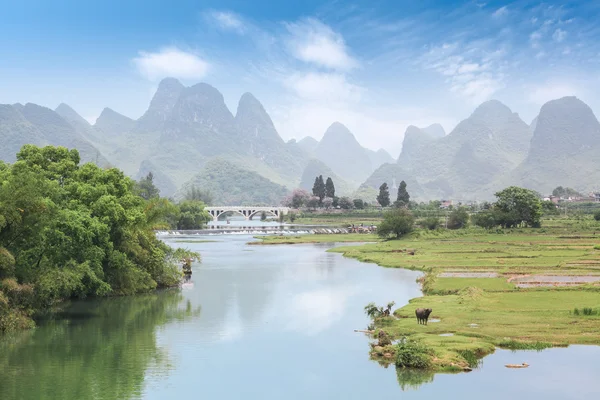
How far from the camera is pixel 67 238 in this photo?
40.8m

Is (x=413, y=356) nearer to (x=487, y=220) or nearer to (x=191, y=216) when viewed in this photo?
(x=487, y=220)

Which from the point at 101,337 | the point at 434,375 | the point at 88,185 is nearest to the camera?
the point at 434,375

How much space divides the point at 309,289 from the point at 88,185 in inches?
764

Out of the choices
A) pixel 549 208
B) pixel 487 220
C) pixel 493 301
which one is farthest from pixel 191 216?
pixel 493 301

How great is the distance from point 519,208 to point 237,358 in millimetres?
93383

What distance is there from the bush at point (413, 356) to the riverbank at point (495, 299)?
1.10 feet

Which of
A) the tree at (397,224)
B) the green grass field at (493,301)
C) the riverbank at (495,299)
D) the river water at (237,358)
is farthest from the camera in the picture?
the tree at (397,224)

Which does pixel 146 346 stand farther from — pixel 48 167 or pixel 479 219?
pixel 479 219

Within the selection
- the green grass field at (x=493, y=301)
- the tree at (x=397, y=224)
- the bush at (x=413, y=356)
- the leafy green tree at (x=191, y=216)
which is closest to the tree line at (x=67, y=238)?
the green grass field at (x=493, y=301)

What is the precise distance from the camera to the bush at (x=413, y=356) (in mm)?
27484

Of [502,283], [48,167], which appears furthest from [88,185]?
[502,283]

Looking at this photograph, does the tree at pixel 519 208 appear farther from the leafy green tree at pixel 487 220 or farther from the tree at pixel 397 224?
the tree at pixel 397 224

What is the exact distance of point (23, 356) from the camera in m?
30.5

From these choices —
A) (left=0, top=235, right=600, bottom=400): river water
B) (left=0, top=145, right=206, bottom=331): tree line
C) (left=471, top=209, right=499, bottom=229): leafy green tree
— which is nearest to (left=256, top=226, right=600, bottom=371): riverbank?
(left=0, top=235, right=600, bottom=400): river water
